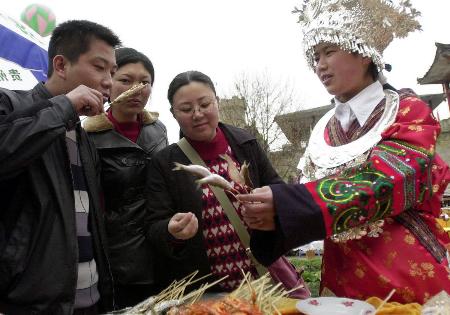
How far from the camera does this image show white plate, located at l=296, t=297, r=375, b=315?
4.47 feet

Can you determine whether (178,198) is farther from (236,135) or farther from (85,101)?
(85,101)

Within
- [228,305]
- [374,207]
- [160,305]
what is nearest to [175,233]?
[160,305]

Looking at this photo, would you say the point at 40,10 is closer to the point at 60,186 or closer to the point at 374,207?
the point at 60,186

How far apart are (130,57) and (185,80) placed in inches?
21.7

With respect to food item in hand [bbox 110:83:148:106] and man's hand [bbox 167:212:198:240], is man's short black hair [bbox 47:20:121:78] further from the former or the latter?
man's hand [bbox 167:212:198:240]

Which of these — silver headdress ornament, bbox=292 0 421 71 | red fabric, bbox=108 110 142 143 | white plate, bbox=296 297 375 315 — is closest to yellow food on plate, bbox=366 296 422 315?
white plate, bbox=296 297 375 315

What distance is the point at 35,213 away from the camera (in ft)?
5.34

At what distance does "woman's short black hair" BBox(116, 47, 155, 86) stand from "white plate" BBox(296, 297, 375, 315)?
1786 millimetres

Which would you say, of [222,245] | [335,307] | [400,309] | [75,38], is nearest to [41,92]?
[75,38]

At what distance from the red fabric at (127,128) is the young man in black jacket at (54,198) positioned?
0.52 meters

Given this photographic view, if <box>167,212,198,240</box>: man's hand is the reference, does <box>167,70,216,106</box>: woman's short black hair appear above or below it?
above

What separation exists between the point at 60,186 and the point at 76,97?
15.3 inches

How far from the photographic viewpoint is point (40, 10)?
7137 mm

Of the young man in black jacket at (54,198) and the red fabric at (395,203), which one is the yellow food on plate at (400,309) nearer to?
the red fabric at (395,203)
